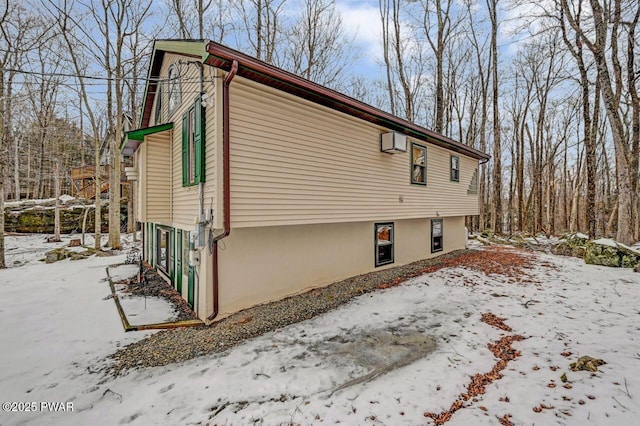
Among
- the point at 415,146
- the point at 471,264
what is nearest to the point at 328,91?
the point at 415,146

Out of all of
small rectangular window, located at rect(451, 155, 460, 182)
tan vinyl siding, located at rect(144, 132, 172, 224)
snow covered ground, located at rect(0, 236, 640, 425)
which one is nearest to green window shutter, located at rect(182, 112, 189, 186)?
tan vinyl siding, located at rect(144, 132, 172, 224)

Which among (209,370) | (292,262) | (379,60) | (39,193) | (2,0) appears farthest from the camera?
(39,193)

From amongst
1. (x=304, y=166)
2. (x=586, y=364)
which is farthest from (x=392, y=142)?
(x=586, y=364)

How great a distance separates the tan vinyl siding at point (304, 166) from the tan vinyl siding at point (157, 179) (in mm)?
3090

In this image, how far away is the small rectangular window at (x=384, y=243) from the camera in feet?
28.5

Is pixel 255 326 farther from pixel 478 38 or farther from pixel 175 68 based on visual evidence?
pixel 478 38

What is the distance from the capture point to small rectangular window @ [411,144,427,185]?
30.2 feet

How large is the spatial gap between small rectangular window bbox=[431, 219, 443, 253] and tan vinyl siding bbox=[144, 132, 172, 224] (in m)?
9.12

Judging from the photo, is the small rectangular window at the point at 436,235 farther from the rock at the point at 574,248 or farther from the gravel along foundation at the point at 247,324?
the rock at the point at 574,248

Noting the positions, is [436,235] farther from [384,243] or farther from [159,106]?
[159,106]

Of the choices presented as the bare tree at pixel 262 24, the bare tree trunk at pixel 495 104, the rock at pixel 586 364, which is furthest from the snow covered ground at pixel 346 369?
the bare tree at pixel 262 24

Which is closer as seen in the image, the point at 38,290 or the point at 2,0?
the point at 38,290

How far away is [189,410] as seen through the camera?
10.00ft

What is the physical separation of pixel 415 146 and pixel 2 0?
15525 millimetres
